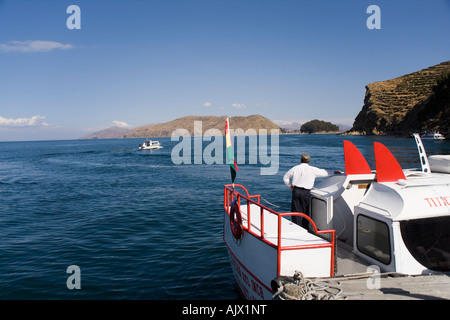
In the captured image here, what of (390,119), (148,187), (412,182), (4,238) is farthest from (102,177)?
(390,119)

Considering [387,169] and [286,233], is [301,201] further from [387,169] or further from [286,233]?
[387,169]

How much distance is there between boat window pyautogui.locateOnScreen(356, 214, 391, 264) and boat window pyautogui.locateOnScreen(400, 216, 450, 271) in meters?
0.33

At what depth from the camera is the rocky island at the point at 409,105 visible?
3738 inches

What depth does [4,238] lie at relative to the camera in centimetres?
1372

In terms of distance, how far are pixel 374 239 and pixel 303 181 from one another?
2.23m

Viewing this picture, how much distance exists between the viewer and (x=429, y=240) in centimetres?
543

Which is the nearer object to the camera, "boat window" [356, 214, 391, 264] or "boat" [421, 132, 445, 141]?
"boat window" [356, 214, 391, 264]

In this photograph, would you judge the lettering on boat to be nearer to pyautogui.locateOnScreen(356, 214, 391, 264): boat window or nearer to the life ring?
pyautogui.locateOnScreen(356, 214, 391, 264): boat window

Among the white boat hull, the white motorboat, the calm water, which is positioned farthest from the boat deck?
the white motorboat

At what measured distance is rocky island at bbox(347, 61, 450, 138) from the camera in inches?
3738

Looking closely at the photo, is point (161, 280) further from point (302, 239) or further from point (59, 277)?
point (302, 239)

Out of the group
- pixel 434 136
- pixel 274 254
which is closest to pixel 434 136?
pixel 434 136

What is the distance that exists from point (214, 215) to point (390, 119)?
14455 cm
